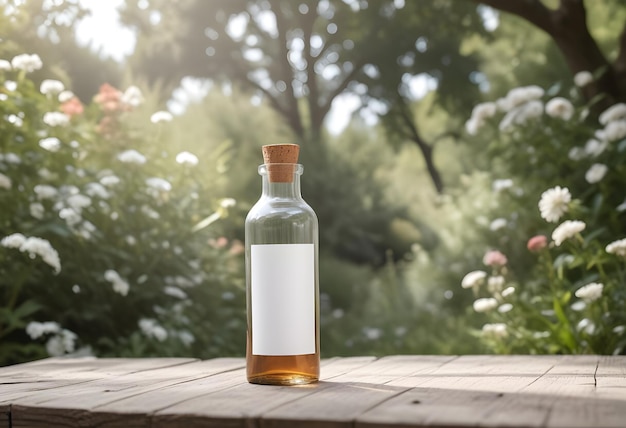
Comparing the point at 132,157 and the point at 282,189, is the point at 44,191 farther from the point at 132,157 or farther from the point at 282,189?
the point at 282,189

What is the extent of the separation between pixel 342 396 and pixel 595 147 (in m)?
3.29

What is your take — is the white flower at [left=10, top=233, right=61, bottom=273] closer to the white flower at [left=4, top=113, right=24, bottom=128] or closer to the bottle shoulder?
the white flower at [left=4, top=113, right=24, bottom=128]

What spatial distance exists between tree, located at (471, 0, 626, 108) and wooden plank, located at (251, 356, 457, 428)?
3347 millimetres

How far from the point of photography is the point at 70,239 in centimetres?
365

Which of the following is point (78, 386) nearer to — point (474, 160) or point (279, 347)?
point (279, 347)

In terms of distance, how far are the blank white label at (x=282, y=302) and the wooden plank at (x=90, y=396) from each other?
0.55ft

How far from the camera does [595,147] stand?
13.7 feet

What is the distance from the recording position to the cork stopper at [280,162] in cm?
145

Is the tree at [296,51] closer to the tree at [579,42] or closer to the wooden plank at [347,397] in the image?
the tree at [579,42]

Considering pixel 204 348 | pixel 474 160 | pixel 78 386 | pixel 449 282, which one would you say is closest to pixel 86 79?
pixel 474 160

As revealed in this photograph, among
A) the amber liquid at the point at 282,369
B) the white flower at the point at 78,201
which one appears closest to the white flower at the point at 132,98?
the white flower at the point at 78,201

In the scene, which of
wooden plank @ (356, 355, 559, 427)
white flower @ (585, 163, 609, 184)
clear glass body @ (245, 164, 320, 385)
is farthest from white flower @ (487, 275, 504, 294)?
clear glass body @ (245, 164, 320, 385)

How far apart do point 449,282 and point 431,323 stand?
320mm

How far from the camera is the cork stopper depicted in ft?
4.76
